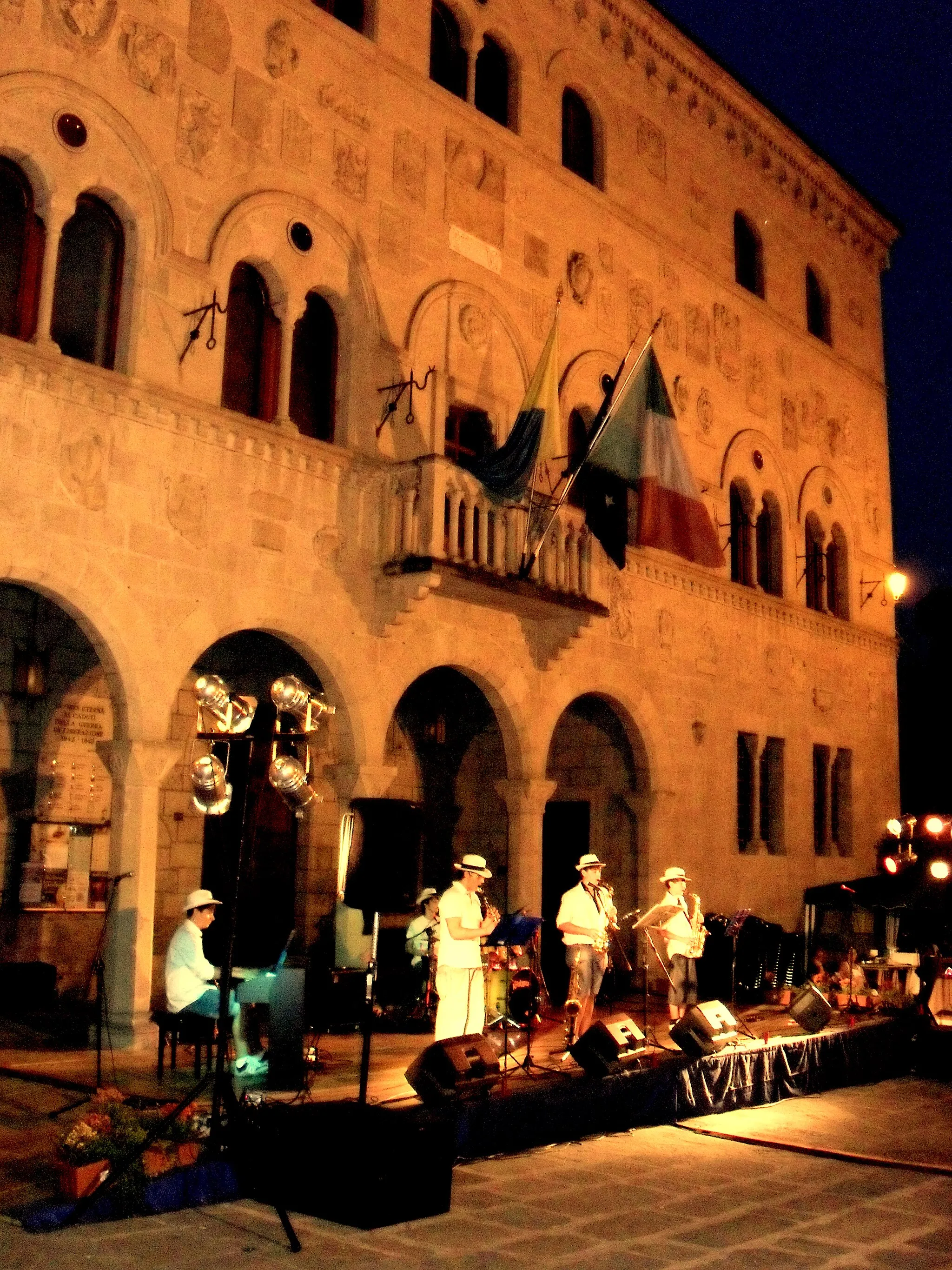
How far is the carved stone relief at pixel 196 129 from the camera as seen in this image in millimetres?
12148

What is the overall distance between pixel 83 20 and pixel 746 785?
43.3 feet

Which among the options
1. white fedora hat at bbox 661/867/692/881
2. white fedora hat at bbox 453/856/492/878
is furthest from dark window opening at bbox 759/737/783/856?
white fedora hat at bbox 453/856/492/878

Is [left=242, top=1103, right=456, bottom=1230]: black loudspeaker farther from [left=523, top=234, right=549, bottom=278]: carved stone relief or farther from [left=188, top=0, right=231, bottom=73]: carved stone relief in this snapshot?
[left=523, top=234, right=549, bottom=278]: carved stone relief

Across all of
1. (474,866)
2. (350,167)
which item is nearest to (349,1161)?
(474,866)

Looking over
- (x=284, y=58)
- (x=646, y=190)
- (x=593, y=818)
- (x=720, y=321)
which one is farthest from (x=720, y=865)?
(x=284, y=58)

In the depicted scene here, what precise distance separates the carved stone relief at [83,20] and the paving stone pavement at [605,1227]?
9.67m

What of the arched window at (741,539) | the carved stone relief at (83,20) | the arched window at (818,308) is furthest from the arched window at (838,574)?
the carved stone relief at (83,20)

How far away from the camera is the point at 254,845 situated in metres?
13.3

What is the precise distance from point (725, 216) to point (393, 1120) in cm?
1644

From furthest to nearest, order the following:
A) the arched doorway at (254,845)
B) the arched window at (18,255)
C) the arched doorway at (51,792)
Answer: the arched doorway at (254,845) → the arched doorway at (51,792) → the arched window at (18,255)

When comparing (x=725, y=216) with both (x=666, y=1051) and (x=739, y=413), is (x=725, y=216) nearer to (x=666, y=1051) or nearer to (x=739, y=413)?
(x=739, y=413)

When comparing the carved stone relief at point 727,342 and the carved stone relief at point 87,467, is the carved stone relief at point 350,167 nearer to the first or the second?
the carved stone relief at point 87,467

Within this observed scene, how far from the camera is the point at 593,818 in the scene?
690 inches

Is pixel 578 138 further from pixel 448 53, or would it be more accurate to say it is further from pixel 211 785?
pixel 211 785
